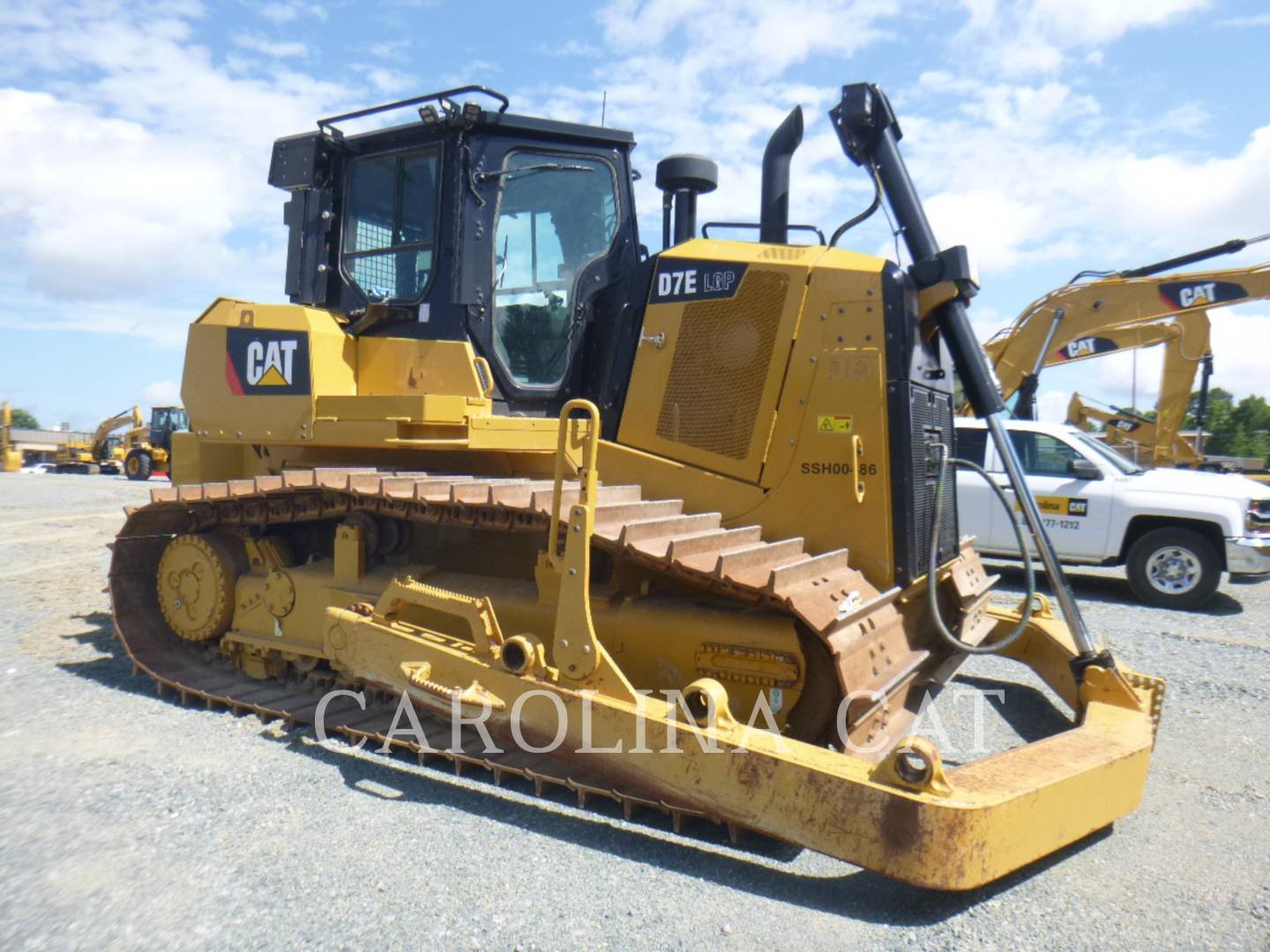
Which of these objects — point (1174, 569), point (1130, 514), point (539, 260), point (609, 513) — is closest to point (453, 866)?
point (609, 513)

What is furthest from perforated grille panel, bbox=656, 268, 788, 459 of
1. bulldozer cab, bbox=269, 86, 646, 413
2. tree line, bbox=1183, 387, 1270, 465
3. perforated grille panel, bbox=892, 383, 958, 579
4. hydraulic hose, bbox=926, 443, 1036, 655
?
tree line, bbox=1183, 387, 1270, 465

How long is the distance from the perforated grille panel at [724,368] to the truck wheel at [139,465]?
2689 centimetres

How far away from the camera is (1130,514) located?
27.7ft

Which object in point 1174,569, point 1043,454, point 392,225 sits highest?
point 392,225

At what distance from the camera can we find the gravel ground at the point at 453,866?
2.71 meters

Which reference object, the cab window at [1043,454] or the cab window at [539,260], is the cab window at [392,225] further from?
the cab window at [1043,454]

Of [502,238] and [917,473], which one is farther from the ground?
[502,238]

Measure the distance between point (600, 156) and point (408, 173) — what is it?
1.00 m

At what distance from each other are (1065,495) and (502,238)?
6.36m

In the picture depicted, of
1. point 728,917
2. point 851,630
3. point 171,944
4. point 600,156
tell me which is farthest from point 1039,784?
point 600,156

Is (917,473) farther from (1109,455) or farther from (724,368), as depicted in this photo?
(1109,455)

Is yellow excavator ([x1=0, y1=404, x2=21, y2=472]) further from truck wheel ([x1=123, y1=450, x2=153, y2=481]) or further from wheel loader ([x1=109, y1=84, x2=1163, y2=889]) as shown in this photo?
wheel loader ([x1=109, y1=84, x2=1163, y2=889])

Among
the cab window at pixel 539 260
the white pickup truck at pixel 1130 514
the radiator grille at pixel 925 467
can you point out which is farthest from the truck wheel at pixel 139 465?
the radiator grille at pixel 925 467

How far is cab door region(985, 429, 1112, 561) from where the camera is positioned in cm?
856
